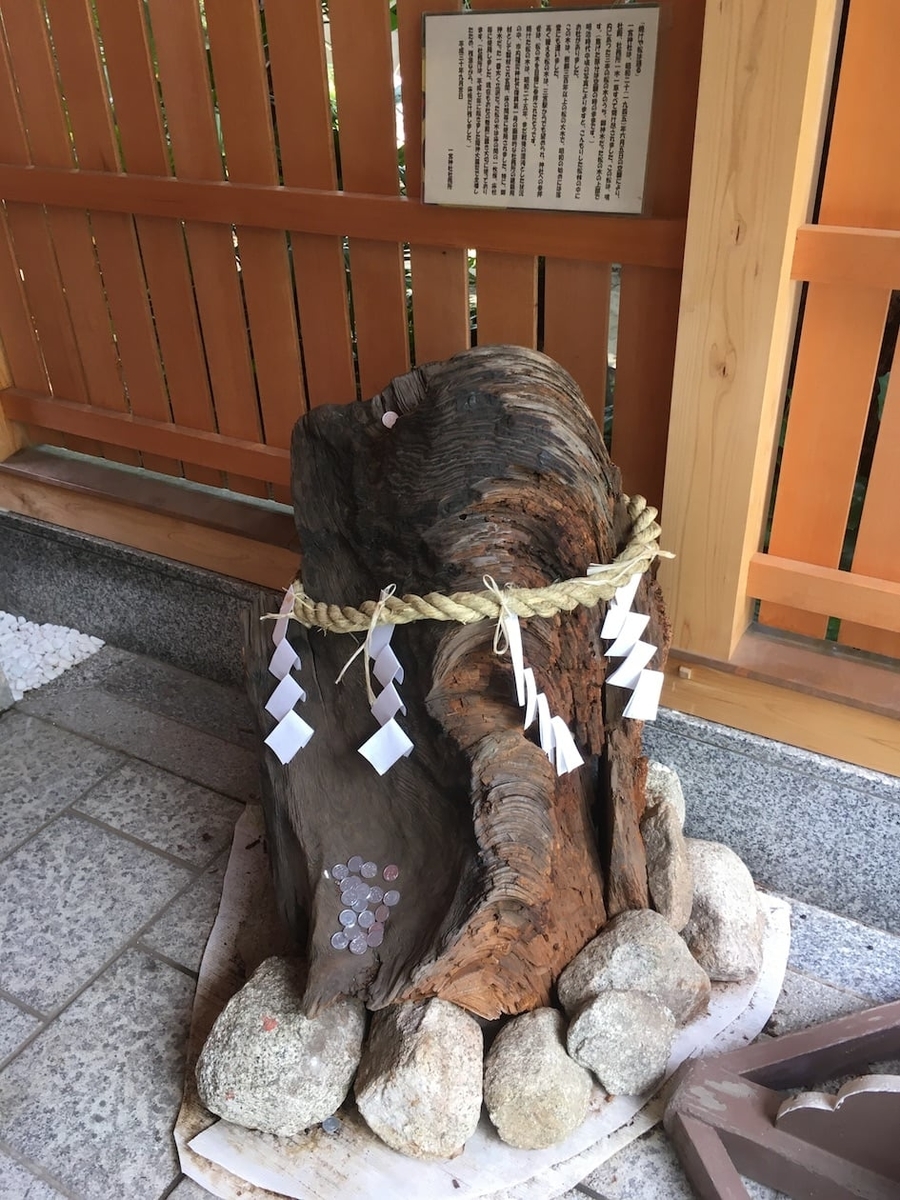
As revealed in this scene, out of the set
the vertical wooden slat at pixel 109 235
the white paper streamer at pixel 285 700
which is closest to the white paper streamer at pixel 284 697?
the white paper streamer at pixel 285 700

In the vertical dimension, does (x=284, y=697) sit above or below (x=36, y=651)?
above

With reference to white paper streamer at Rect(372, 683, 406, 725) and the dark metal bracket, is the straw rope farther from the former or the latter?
the dark metal bracket

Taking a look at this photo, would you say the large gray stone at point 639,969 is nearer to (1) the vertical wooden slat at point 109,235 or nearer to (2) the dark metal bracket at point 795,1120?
(2) the dark metal bracket at point 795,1120

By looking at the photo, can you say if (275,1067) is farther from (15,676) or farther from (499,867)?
(15,676)

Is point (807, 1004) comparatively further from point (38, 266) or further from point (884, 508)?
point (38, 266)

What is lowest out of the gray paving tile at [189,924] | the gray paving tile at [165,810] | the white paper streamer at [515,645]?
the gray paving tile at [165,810]

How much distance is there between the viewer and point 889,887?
2148mm

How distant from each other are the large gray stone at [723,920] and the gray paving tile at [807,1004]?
0.09m

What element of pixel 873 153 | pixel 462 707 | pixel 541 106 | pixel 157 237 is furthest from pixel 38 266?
pixel 873 153

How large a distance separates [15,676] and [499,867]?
7.19 feet

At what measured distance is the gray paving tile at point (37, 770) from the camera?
8.49 ft

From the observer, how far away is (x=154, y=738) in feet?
9.41

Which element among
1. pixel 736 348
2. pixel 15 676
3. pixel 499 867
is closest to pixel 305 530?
pixel 499 867

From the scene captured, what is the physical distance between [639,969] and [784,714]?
68cm
